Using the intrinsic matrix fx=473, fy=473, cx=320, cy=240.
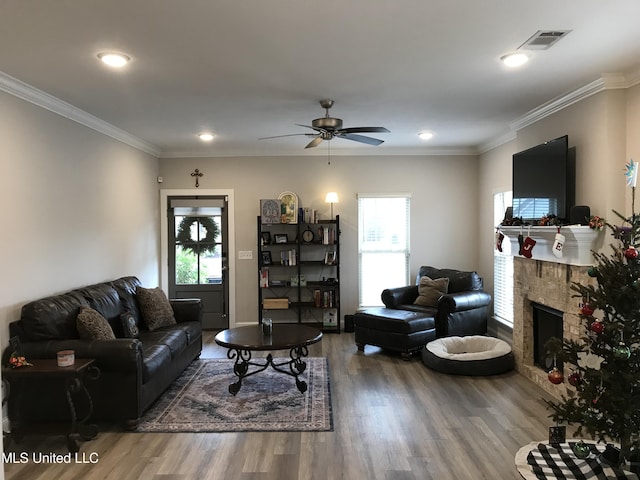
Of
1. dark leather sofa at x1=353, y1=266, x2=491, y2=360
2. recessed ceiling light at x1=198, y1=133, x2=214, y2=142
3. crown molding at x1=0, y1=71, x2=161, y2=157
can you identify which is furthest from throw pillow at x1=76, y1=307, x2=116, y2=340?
dark leather sofa at x1=353, y1=266, x2=491, y2=360

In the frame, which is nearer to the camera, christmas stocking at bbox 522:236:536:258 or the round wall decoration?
christmas stocking at bbox 522:236:536:258

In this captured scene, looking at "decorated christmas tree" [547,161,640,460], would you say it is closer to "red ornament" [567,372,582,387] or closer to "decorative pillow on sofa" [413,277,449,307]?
"red ornament" [567,372,582,387]

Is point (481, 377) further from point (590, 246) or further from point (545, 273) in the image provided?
point (590, 246)

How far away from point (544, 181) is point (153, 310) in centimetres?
409

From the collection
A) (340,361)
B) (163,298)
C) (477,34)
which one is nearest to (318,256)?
(340,361)

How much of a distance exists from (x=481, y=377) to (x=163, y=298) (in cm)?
344

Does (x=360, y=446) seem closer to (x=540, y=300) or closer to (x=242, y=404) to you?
(x=242, y=404)

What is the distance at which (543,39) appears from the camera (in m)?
2.91

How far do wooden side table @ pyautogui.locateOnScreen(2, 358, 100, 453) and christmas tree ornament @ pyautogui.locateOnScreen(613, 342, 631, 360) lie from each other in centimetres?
329

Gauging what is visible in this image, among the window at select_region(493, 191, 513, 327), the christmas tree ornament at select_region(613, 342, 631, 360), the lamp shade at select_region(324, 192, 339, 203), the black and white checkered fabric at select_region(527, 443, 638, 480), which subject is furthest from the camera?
the lamp shade at select_region(324, 192, 339, 203)

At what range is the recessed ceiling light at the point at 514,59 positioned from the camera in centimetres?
319

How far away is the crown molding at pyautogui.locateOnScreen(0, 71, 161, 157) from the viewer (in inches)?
142

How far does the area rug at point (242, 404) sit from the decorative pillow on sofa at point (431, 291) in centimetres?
178

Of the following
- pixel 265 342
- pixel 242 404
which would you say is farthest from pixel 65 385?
pixel 265 342
